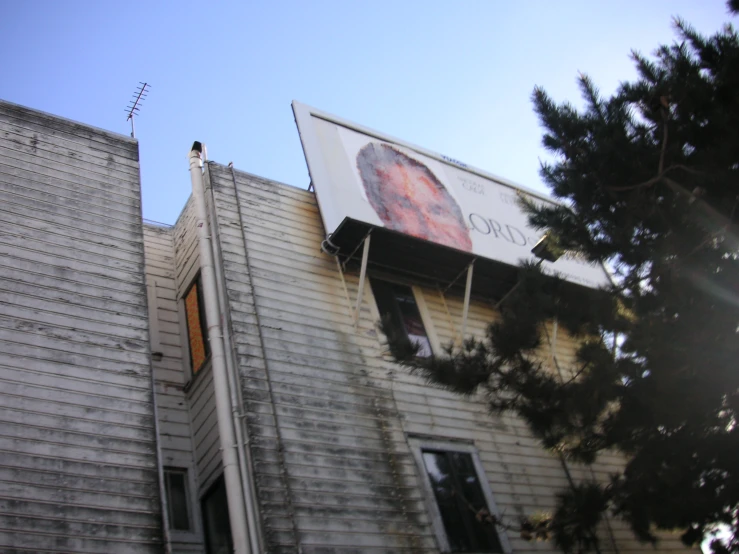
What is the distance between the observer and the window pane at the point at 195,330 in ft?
37.5

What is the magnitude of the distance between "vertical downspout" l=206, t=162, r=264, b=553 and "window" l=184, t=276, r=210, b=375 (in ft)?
2.64

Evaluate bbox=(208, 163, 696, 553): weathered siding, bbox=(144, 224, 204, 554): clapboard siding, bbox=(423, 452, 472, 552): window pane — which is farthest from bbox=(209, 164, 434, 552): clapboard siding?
bbox=(144, 224, 204, 554): clapboard siding

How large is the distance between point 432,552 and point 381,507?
798mm

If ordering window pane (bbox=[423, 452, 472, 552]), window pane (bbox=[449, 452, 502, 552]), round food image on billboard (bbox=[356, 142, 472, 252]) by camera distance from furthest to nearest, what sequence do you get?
1. round food image on billboard (bbox=[356, 142, 472, 252])
2. window pane (bbox=[449, 452, 502, 552])
3. window pane (bbox=[423, 452, 472, 552])

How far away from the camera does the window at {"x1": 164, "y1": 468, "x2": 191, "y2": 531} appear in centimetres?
991

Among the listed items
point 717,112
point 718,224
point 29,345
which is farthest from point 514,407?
point 29,345

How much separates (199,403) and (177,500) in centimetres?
136

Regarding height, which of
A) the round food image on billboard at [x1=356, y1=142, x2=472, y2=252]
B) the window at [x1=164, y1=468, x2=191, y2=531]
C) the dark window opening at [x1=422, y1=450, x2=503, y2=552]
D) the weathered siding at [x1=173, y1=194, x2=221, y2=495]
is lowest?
the dark window opening at [x1=422, y1=450, x2=503, y2=552]

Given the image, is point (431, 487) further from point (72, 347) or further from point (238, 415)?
point (72, 347)

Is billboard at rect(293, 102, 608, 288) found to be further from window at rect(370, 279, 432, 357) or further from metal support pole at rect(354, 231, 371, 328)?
window at rect(370, 279, 432, 357)

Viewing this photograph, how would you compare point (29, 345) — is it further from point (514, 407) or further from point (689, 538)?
point (689, 538)

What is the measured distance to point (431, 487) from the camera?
10.3 meters

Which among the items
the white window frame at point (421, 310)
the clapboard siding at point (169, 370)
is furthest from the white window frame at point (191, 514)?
the white window frame at point (421, 310)

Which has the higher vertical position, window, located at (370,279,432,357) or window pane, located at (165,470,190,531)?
window, located at (370,279,432,357)
